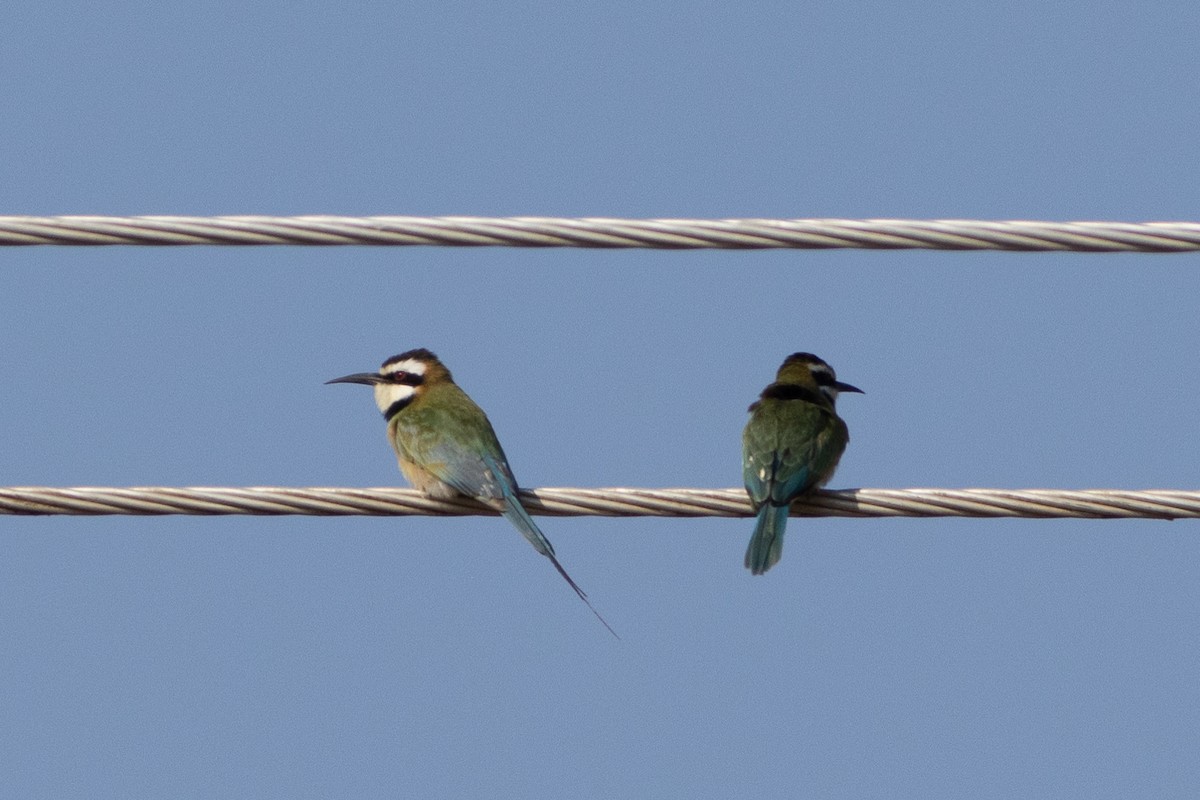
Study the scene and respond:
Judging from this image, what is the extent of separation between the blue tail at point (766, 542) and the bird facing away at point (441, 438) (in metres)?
0.60

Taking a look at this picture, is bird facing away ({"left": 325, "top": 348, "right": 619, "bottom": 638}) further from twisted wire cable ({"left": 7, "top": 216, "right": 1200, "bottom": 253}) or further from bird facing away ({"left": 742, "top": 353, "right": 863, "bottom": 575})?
twisted wire cable ({"left": 7, "top": 216, "right": 1200, "bottom": 253})

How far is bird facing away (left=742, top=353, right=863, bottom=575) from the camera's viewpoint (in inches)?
221

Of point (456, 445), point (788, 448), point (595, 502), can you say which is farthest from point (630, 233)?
point (456, 445)

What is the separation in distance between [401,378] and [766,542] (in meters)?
1.91

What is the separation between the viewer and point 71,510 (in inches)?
169

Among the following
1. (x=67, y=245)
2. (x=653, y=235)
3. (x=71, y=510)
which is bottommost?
(x=71, y=510)

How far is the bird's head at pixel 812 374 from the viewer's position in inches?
276

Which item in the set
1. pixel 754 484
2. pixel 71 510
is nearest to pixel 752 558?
pixel 754 484

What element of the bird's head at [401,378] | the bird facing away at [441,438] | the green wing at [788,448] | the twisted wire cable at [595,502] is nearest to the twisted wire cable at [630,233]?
the twisted wire cable at [595,502]

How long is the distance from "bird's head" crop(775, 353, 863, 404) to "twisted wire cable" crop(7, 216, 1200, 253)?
2758mm

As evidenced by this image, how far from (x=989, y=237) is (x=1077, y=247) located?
19 cm

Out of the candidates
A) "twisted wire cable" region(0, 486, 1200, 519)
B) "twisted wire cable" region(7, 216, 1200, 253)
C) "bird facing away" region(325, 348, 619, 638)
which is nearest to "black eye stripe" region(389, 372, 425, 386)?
"bird facing away" region(325, 348, 619, 638)

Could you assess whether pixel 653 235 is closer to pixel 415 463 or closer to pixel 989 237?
pixel 989 237

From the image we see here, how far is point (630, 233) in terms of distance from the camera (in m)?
4.21
